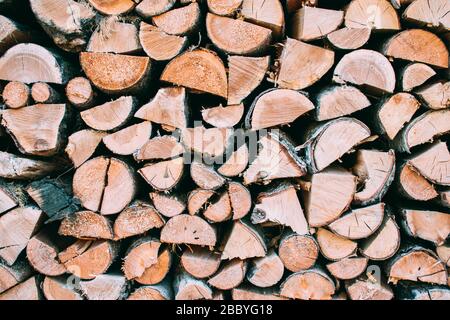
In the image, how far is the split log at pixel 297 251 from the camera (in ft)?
7.18

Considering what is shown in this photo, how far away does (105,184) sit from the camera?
2.17 metres

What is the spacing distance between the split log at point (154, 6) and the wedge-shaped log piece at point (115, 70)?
23 cm

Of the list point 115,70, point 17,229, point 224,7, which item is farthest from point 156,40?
point 17,229

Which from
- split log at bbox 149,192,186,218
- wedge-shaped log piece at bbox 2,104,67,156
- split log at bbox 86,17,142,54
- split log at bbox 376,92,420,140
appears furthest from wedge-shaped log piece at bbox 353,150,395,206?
wedge-shaped log piece at bbox 2,104,67,156

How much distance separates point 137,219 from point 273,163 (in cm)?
78

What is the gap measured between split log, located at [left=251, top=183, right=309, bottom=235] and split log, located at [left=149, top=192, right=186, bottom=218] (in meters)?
0.39

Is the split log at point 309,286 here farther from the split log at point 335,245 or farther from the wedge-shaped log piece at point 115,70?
the wedge-shaped log piece at point 115,70

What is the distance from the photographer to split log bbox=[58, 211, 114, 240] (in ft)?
7.20

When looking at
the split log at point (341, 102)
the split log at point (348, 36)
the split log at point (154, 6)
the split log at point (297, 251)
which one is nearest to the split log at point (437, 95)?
the split log at point (341, 102)

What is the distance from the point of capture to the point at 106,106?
6.90 ft

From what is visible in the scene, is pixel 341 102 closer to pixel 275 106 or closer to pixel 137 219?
pixel 275 106

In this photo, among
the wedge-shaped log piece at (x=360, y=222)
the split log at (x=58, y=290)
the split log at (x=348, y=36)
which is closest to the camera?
the split log at (x=348, y=36)
